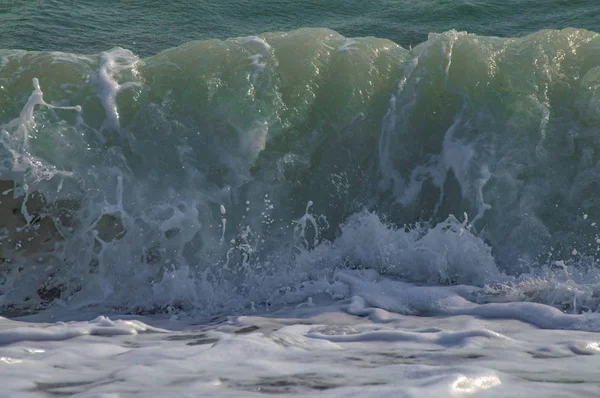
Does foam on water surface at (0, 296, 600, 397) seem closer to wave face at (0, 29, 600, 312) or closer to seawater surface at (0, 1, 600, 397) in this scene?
seawater surface at (0, 1, 600, 397)

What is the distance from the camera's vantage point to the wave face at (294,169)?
576cm

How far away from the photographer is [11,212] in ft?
19.5

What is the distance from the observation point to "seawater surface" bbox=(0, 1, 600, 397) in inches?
207

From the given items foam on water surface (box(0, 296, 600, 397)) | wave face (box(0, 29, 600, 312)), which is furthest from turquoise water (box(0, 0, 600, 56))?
foam on water surface (box(0, 296, 600, 397))

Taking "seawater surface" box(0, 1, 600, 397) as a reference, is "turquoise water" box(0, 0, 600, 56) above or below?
above

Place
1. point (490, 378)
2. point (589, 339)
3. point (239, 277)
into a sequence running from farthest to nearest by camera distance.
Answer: point (239, 277) → point (589, 339) → point (490, 378)

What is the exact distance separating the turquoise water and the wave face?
3064mm

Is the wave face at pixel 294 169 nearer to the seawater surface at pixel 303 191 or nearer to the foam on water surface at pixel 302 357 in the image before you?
the seawater surface at pixel 303 191

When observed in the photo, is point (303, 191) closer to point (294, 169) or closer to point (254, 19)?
point (294, 169)

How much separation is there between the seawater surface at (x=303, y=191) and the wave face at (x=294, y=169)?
2 cm

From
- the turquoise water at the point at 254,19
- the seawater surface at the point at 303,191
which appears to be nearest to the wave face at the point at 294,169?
the seawater surface at the point at 303,191

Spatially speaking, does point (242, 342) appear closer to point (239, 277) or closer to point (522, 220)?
point (239, 277)

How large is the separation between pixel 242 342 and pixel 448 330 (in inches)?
49.7

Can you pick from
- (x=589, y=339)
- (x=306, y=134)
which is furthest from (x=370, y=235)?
(x=589, y=339)
